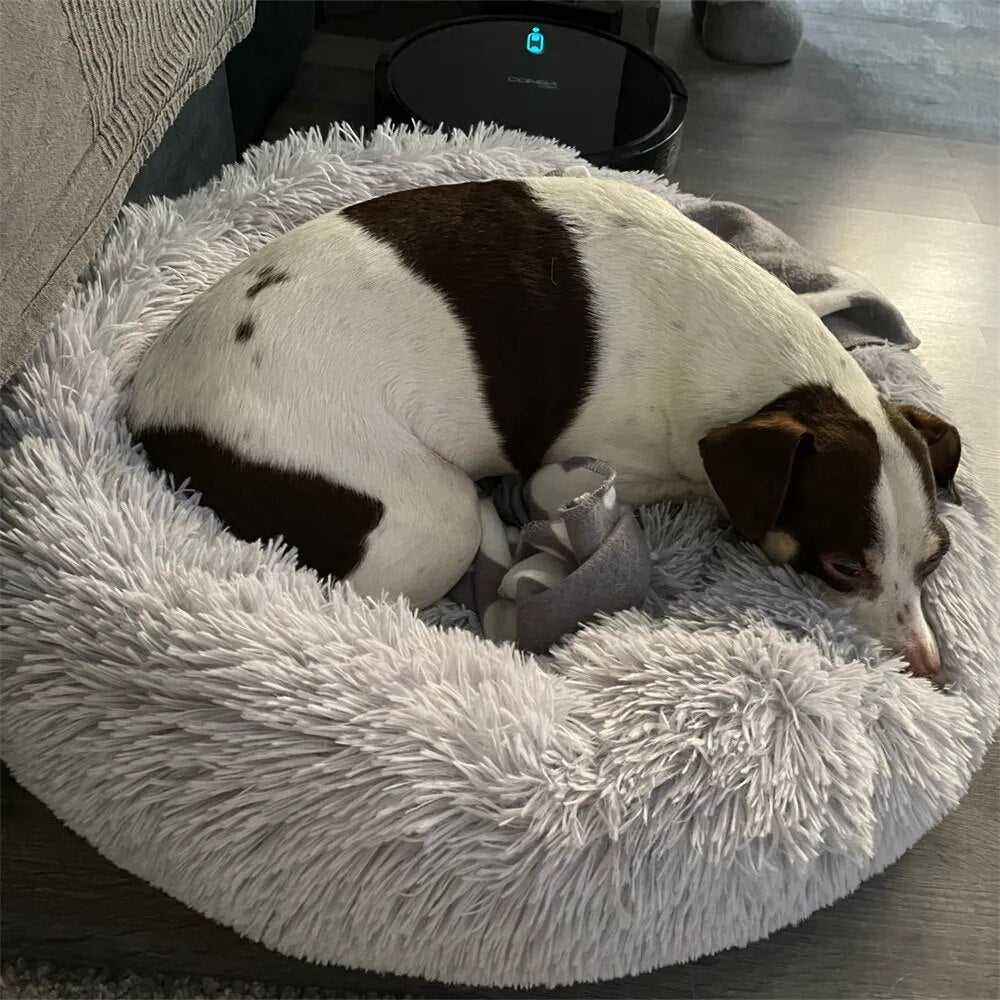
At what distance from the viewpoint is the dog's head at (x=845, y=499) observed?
4.66 feet

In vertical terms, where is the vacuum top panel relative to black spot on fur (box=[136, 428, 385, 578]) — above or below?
above

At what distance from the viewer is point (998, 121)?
3.62m

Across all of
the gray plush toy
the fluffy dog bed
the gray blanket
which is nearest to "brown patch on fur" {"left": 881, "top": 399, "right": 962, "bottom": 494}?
the fluffy dog bed

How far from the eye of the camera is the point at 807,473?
1440mm

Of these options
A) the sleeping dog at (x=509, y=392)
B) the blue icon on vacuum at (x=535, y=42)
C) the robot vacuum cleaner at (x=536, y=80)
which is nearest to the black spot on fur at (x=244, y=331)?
the sleeping dog at (x=509, y=392)

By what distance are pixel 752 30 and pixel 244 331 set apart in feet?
9.54

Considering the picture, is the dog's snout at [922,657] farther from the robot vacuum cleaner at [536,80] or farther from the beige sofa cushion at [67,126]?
Answer: the robot vacuum cleaner at [536,80]

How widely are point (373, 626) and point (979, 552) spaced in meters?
0.99

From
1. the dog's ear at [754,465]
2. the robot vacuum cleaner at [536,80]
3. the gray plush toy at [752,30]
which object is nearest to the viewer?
the dog's ear at [754,465]

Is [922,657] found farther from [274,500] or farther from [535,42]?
[535,42]

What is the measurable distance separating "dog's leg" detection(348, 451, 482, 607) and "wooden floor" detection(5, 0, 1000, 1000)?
543 millimetres

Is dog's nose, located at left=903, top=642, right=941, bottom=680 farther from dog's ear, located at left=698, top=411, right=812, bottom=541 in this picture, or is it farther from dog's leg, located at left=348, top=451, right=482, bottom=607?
dog's leg, located at left=348, top=451, right=482, bottom=607

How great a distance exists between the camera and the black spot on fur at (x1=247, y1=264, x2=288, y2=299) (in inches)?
57.7

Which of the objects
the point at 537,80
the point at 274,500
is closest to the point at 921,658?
the point at 274,500
